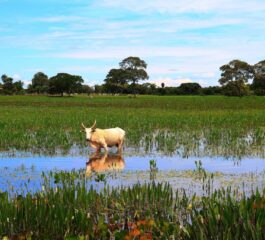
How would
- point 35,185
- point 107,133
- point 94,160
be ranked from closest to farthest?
1. point 35,185
2. point 94,160
3. point 107,133

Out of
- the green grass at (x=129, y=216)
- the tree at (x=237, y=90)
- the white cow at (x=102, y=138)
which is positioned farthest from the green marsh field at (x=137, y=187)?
the tree at (x=237, y=90)

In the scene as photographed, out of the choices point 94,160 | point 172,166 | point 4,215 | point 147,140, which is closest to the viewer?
point 4,215

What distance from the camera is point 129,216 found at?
7.00m

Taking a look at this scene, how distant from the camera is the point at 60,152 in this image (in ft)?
50.4

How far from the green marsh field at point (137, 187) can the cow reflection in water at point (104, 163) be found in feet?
0.38

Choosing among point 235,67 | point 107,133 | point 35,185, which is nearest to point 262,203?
point 35,185

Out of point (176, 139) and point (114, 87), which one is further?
point (114, 87)

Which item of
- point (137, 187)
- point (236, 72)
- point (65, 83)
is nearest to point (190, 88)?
point (236, 72)

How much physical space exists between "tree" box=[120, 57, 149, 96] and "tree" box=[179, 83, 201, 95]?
1011 centimetres

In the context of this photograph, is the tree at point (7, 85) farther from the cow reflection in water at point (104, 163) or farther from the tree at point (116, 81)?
the cow reflection in water at point (104, 163)

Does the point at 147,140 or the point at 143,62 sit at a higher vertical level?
the point at 143,62

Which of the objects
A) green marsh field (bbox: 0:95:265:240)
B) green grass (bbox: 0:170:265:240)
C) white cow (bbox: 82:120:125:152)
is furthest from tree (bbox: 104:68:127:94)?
green grass (bbox: 0:170:265:240)

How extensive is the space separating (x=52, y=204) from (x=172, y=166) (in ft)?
22.0

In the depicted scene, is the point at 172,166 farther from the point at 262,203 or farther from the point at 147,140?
the point at 262,203
